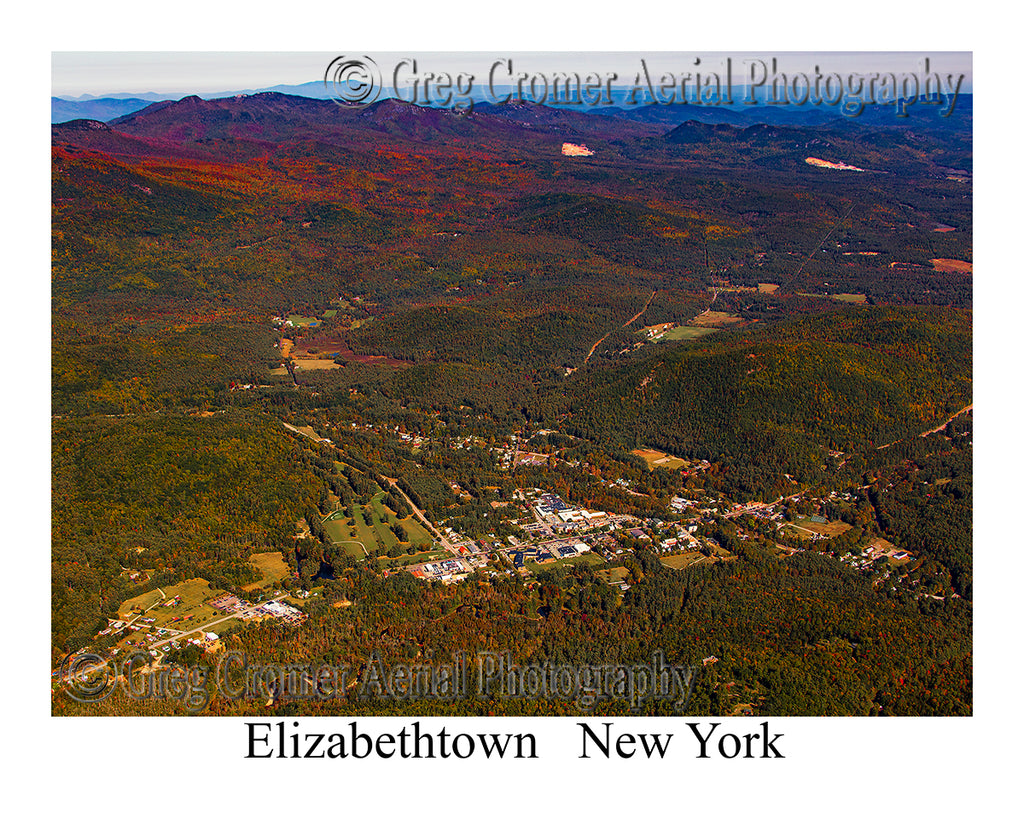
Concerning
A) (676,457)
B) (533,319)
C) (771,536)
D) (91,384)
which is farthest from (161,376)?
(771,536)

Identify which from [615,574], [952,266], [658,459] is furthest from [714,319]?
[615,574]

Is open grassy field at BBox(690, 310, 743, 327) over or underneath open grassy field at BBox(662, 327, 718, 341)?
over

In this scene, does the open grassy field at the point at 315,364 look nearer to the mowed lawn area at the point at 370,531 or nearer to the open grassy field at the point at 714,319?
the mowed lawn area at the point at 370,531

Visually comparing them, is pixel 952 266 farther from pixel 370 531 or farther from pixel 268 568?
pixel 268 568

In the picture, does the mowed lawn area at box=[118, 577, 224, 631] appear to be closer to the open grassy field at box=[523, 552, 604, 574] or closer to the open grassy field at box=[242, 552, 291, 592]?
the open grassy field at box=[242, 552, 291, 592]

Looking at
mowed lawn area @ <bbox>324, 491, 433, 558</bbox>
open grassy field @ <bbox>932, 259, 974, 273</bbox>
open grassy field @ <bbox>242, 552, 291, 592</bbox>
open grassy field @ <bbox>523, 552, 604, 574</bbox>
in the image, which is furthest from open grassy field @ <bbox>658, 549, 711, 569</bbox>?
open grassy field @ <bbox>932, 259, 974, 273</bbox>

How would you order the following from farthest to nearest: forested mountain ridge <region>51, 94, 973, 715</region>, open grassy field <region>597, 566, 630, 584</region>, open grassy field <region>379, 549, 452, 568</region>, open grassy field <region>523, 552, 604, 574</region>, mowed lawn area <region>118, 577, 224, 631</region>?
1. open grassy field <region>379, 549, 452, 568</region>
2. open grassy field <region>523, 552, 604, 574</region>
3. open grassy field <region>597, 566, 630, 584</region>
4. mowed lawn area <region>118, 577, 224, 631</region>
5. forested mountain ridge <region>51, 94, 973, 715</region>

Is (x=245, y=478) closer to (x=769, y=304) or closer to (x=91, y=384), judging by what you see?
(x=91, y=384)
